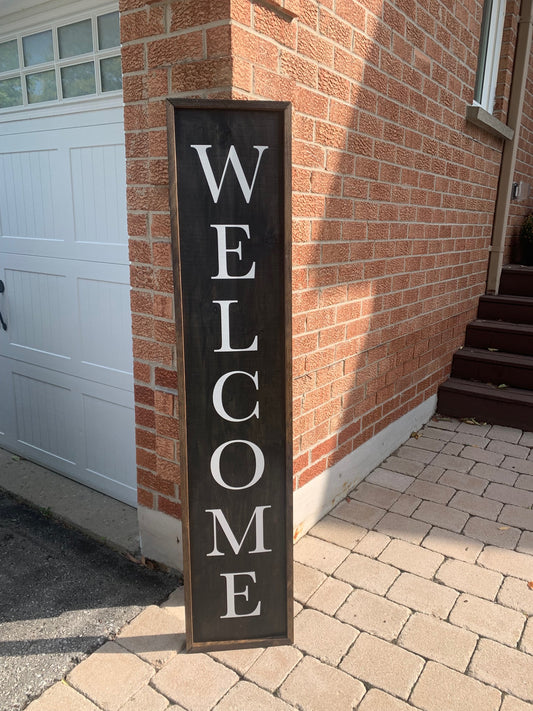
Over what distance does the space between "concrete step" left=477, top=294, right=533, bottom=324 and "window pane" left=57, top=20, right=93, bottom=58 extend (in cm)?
387

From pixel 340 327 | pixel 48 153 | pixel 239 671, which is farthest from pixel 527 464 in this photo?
pixel 48 153

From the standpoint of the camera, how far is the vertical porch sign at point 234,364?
1.65 metres

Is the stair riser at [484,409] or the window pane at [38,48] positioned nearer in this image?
the window pane at [38,48]

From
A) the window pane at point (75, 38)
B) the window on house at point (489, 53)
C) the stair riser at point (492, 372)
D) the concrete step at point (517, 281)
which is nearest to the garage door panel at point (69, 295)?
the window pane at point (75, 38)

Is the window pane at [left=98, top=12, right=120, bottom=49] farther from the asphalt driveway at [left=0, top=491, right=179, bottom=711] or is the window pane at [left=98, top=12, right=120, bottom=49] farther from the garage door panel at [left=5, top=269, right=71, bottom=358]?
the asphalt driveway at [left=0, top=491, right=179, bottom=711]

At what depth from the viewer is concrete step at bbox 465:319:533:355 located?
4.54 m

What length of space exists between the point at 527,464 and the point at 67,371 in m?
2.95

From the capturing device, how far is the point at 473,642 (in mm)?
2045

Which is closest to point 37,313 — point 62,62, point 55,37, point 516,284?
point 62,62

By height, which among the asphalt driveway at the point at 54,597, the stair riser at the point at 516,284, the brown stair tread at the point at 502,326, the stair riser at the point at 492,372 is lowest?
the asphalt driveway at the point at 54,597

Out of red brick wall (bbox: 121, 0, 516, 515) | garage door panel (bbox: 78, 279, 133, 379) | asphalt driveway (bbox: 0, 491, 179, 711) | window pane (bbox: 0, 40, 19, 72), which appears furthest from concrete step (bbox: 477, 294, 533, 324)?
window pane (bbox: 0, 40, 19, 72)

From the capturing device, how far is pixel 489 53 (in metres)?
4.63

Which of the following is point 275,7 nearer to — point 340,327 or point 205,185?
point 205,185

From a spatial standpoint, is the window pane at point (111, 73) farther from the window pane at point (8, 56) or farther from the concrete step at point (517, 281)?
the concrete step at point (517, 281)
